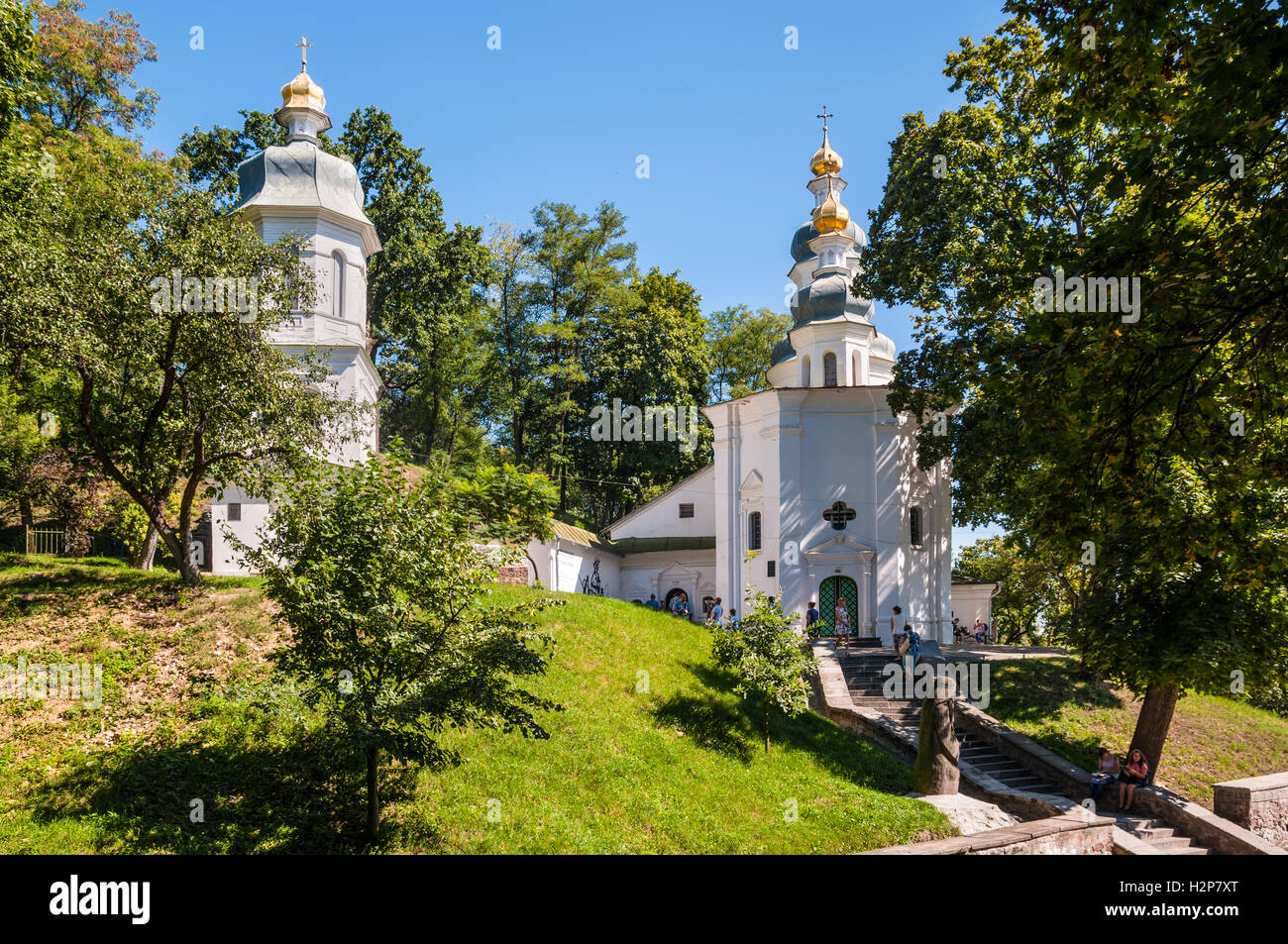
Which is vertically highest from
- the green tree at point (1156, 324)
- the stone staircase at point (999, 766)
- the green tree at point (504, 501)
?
the green tree at point (1156, 324)

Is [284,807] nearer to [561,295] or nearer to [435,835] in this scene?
[435,835]

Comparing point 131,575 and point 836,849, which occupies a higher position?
point 131,575

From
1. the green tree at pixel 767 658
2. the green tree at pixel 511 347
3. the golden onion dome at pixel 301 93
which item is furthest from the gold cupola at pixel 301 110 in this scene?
the green tree at pixel 767 658

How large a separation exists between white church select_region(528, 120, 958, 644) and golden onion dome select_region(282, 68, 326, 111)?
51.7 feet

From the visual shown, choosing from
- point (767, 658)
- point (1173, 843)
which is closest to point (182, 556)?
point (767, 658)

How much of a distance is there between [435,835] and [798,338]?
23769mm

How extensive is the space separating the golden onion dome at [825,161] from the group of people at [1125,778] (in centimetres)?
2467

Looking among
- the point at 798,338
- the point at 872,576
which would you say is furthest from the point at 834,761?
the point at 798,338

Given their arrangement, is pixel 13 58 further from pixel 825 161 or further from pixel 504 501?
pixel 825 161

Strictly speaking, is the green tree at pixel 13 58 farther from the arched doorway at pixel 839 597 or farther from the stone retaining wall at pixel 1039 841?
the arched doorway at pixel 839 597

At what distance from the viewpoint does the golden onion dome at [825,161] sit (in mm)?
34188

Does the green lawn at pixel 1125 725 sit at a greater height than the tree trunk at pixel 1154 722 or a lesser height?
lesser

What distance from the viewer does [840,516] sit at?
27.7 metres
